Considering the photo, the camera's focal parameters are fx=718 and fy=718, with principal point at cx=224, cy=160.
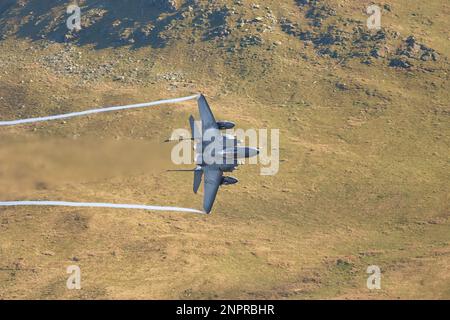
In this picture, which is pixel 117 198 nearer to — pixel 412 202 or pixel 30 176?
pixel 30 176

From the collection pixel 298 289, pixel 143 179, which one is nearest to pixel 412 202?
pixel 298 289

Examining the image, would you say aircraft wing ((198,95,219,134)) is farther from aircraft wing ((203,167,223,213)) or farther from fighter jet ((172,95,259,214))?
aircraft wing ((203,167,223,213))

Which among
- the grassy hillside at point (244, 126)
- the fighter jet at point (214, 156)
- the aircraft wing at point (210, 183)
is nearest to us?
the fighter jet at point (214, 156)

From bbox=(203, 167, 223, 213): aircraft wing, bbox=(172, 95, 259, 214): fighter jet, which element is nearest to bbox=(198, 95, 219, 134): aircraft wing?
bbox=(172, 95, 259, 214): fighter jet

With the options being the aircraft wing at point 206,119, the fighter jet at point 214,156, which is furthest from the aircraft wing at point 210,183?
the aircraft wing at point 206,119

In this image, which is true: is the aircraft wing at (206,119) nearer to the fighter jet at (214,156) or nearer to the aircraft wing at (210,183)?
the fighter jet at (214,156)

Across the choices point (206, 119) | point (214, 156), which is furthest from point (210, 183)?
point (206, 119)

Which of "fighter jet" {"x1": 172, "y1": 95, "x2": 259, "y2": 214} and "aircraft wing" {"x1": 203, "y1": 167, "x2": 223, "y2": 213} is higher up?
"fighter jet" {"x1": 172, "y1": 95, "x2": 259, "y2": 214}
